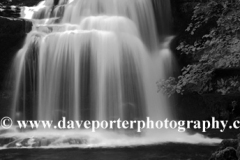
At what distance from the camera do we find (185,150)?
854 centimetres

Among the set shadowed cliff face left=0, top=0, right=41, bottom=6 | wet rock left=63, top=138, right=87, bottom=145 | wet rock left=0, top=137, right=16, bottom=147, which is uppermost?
shadowed cliff face left=0, top=0, right=41, bottom=6

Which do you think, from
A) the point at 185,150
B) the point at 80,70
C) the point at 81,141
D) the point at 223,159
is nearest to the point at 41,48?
the point at 80,70

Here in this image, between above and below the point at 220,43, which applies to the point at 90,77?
below

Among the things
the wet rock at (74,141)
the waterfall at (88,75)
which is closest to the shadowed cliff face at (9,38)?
the waterfall at (88,75)

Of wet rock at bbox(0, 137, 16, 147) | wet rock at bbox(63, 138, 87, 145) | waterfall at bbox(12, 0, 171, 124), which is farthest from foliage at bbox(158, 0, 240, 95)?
waterfall at bbox(12, 0, 171, 124)

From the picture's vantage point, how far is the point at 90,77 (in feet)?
38.7

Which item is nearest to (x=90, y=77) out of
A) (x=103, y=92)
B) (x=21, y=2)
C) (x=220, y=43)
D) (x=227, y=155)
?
(x=103, y=92)

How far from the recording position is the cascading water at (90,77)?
11750 millimetres

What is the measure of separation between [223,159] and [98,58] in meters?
7.59

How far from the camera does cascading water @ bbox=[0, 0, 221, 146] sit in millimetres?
11750

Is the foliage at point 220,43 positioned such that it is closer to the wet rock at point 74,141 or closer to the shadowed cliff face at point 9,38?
the wet rock at point 74,141

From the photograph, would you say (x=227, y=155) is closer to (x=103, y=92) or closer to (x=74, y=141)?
(x=74, y=141)

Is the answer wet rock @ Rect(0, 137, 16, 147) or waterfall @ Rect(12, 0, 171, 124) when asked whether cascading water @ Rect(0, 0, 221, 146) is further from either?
wet rock @ Rect(0, 137, 16, 147)

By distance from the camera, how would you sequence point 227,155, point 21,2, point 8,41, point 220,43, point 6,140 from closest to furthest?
point 220,43 < point 227,155 < point 6,140 < point 8,41 < point 21,2
